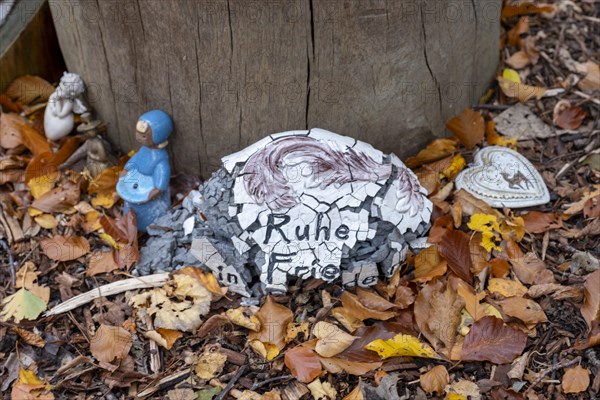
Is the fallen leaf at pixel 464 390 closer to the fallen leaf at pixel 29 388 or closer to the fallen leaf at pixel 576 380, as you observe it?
the fallen leaf at pixel 576 380

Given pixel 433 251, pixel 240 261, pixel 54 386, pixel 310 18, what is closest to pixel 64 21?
pixel 310 18

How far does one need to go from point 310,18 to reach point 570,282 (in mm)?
1589

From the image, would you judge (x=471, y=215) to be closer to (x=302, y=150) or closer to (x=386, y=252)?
(x=386, y=252)

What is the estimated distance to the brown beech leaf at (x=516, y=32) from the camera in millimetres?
4195

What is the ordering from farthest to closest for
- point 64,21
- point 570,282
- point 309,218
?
1. point 64,21
2. point 570,282
3. point 309,218

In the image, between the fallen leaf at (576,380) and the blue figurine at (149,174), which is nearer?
the fallen leaf at (576,380)

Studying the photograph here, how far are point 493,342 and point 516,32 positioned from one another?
217cm

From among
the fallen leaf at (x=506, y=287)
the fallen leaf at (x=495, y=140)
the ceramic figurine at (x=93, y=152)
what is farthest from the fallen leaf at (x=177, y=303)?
A: the fallen leaf at (x=495, y=140)

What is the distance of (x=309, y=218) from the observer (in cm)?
282

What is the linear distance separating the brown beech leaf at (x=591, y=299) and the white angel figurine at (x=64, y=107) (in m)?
2.52

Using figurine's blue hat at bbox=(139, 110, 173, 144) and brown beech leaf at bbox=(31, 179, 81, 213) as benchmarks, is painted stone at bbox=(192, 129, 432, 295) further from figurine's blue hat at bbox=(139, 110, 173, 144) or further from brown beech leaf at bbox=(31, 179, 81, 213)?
brown beech leaf at bbox=(31, 179, 81, 213)

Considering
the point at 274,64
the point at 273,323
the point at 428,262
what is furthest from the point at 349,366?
the point at 274,64

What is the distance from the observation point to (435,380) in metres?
2.71

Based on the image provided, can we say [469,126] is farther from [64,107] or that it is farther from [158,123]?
[64,107]
